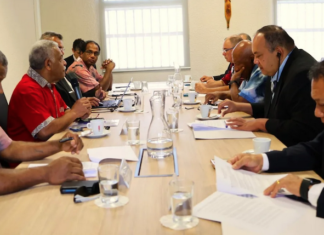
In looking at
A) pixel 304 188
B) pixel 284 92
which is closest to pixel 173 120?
pixel 284 92

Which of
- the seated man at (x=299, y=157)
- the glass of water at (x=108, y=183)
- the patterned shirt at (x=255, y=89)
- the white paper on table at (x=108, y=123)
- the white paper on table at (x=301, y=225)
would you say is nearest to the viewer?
the white paper on table at (x=301, y=225)

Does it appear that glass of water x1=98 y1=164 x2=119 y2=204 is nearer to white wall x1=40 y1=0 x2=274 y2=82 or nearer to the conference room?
the conference room

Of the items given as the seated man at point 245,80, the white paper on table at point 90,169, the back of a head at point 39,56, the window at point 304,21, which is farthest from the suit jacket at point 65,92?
the window at point 304,21

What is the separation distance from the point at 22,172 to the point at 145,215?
509 millimetres

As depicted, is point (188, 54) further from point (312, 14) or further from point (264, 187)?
point (264, 187)

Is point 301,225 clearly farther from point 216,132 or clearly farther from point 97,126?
point 97,126

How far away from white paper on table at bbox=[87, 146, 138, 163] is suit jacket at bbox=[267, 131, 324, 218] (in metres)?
0.55

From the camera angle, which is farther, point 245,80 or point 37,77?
point 245,80

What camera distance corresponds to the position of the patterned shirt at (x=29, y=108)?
7.89 feet

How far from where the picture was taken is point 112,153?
1.75m

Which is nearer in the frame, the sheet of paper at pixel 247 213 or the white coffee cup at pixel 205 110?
the sheet of paper at pixel 247 213

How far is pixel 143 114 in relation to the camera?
2906 mm

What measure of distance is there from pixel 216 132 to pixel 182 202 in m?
1.15

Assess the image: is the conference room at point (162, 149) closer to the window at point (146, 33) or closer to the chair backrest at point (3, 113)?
the chair backrest at point (3, 113)
